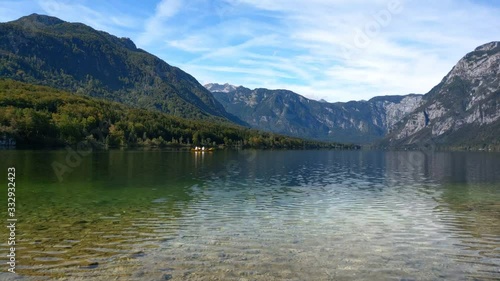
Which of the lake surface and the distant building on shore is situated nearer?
the lake surface

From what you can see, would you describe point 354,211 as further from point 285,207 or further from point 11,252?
point 11,252

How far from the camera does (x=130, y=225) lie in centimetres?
2747

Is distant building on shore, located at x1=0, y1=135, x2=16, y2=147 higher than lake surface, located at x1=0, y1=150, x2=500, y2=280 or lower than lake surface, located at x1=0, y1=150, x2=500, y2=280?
higher

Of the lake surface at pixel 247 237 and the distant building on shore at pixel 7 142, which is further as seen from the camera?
the distant building on shore at pixel 7 142

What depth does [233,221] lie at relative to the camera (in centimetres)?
3020

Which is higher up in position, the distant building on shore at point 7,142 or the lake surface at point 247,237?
the distant building on shore at point 7,142

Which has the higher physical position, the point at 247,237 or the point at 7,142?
the point at 7,142

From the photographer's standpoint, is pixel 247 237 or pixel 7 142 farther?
pixel 7 142

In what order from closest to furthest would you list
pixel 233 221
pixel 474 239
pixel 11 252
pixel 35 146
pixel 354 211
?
pixel 11 252 → pixel 474 239 → pixel 233 221 → pixel 354 211 → pixel 35 146

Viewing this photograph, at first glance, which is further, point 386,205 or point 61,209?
point 386,205

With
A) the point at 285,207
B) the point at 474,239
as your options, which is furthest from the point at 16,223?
the point at 474,239

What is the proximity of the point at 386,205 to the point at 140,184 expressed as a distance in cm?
3276

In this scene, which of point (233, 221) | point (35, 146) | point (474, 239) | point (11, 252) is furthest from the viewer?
point (35, 146)

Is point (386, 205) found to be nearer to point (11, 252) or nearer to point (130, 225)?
point (130, 225)
